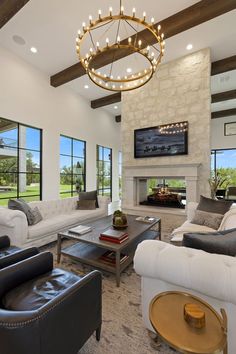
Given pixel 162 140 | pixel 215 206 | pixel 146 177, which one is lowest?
pixel 215 206

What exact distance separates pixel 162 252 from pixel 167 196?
4.30 metres

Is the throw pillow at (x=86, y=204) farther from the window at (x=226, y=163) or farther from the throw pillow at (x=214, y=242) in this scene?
the window at (x=226, y=163)

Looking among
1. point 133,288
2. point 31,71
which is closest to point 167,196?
point 133,288

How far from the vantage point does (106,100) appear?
22.9ft

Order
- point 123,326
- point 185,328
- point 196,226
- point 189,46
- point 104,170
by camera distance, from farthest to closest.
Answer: point 104,170
point 189,46
point 196,226
point 123,326
point 185,328

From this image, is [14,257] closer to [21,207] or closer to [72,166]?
[21,207]

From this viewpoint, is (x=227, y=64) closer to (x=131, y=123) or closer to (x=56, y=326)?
(x=131, y=123)

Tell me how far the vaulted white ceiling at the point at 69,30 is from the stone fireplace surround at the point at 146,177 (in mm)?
2761

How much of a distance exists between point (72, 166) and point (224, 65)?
5.35 metres

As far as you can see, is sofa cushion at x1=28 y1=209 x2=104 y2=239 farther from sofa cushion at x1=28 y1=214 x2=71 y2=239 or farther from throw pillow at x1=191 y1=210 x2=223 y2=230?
throw pillow at x1=191 y1=210 x2=223 y2=230

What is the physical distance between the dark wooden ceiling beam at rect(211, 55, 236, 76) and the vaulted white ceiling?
11 centimetres

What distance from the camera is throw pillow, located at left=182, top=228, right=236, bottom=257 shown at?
1360mm

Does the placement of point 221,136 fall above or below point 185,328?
above

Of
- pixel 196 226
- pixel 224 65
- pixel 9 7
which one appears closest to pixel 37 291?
pixel 196 226
